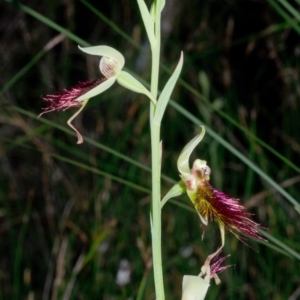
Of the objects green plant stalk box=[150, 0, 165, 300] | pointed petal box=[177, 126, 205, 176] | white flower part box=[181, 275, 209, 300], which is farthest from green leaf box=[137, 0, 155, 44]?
white flower part box=[181, 275, 209, 300]

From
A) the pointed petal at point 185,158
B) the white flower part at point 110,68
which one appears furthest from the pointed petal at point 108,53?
the pointed petal at point 185,158

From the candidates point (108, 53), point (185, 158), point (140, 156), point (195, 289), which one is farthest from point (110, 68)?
point (140, 156)

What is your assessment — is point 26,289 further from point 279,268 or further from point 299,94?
point 299,94

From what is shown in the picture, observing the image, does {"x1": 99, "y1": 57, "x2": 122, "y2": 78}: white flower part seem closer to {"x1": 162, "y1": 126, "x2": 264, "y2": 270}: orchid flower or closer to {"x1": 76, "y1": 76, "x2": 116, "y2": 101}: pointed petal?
{"x1": 76, "y1": 76, "x2": 116, "y2": 101}: pointed petal

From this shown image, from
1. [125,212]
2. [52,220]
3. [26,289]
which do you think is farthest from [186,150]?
[52,220]

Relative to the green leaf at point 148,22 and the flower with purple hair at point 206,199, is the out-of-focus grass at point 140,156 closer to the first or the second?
the flower with purple hair at point 206,199

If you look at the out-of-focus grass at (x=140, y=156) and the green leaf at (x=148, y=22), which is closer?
the green leaf at (x=148, y=22)

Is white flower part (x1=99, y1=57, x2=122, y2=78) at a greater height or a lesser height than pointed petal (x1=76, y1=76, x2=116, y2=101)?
greater
